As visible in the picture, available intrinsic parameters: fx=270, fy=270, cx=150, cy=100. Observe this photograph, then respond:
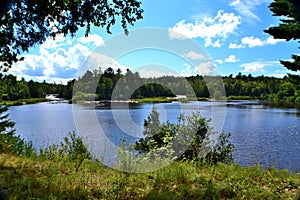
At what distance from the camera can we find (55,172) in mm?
4613

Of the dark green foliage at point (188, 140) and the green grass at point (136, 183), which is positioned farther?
the dark green foliage at point (188, 140)

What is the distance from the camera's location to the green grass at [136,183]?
147 inches

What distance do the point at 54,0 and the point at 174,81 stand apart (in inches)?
217

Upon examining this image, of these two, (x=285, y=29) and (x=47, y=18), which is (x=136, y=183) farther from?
(x=285, y=29)

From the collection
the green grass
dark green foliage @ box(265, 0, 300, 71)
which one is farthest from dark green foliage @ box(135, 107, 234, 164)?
dark green foliage @ box(265, 0, 300, 71)

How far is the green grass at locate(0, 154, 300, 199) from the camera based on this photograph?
3.72 meters

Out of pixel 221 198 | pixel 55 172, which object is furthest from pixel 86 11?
pixel 221 198

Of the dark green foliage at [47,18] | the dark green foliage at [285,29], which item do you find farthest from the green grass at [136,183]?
the dark green foliage at [285,29]

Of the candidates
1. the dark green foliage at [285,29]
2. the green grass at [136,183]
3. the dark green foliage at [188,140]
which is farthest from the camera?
the dark green foliage at [285,29]

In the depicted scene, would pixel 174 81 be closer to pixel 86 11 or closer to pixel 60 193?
pixel 86 11

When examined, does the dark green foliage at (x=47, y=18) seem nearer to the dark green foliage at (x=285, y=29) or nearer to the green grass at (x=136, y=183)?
the green grass at (x=136, y=183)

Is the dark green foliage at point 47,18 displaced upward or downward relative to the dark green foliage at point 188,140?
upward

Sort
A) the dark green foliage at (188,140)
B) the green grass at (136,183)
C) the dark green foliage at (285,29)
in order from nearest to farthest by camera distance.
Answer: the green grass at (136,183) → the dark green foliage at (188,140) → the dark green foliage at (285,29)

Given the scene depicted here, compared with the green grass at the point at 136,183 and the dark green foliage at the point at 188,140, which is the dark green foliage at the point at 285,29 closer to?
the dark green foliage at the point at 188,140
